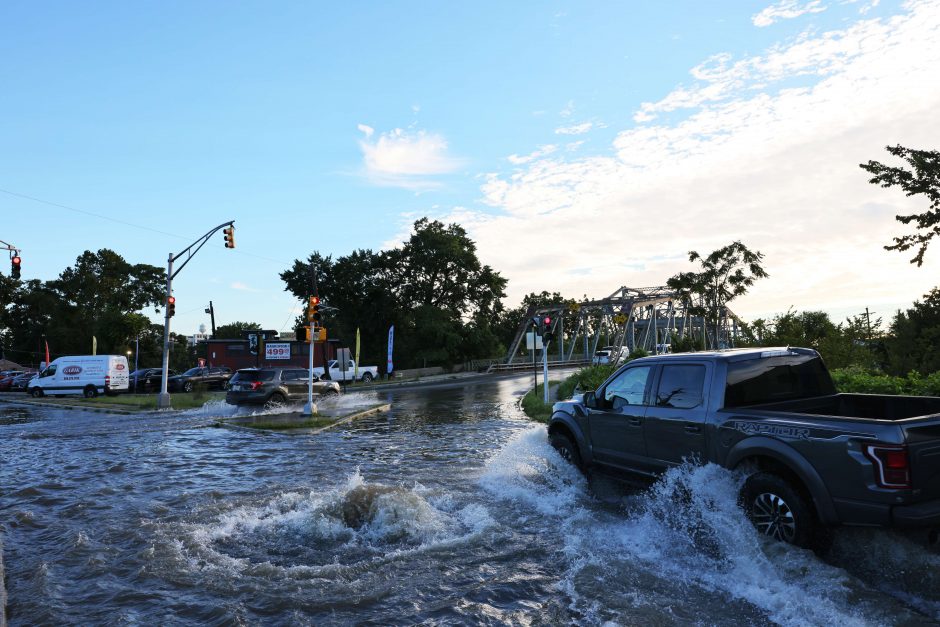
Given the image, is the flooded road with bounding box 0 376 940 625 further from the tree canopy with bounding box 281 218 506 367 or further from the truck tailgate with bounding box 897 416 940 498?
the tree canopy with bounding box 281 218 506 367

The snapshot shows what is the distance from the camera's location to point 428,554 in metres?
5.91

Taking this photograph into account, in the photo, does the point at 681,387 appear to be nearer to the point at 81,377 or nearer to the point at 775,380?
the point at 775,380

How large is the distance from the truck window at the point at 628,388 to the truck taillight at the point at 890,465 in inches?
106

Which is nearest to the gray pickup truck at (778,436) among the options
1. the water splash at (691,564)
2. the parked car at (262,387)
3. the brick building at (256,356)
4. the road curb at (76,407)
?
the water splash at (691,564)

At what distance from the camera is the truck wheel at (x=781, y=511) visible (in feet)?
16.0

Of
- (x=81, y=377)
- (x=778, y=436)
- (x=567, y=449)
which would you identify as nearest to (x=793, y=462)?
(x=778, y=436)

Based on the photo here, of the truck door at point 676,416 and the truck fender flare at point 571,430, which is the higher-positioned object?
the truck door at point 676,416

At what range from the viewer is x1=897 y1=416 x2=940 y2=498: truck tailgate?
441 cm

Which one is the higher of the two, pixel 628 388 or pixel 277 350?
pixel 277 350

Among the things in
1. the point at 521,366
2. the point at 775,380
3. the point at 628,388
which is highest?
the point at 775,380

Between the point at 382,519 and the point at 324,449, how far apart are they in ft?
20.3

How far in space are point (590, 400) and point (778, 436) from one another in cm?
285

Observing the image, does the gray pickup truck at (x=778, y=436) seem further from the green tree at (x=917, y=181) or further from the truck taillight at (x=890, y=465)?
the green tree at (x=917, y=181)

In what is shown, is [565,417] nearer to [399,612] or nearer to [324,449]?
[399,612]
